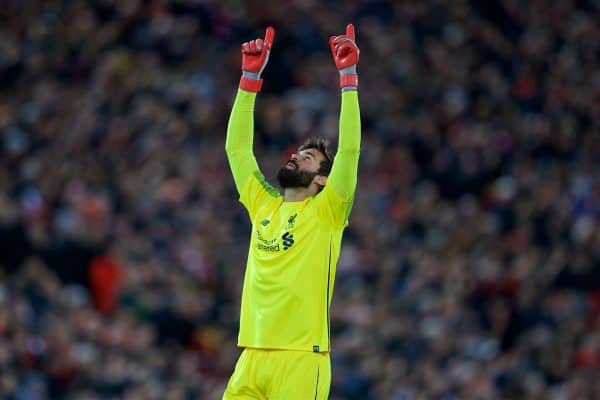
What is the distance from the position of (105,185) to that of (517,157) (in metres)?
5.37

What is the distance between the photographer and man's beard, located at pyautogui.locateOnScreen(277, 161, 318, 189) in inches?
361

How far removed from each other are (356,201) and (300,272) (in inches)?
371

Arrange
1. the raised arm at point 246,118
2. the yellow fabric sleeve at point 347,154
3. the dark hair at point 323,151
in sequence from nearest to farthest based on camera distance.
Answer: the yellow fabric sleeve at point 347,154 → the dark hair at point 323,151 → the raised arm at point 246,118

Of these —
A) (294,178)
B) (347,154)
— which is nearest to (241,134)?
(294,178)

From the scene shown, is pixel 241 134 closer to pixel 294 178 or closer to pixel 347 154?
pixel 294 178

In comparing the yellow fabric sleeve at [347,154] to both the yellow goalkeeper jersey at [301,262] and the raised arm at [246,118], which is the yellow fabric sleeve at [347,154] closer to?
the yellow goalkeeper jersey at [301,262]

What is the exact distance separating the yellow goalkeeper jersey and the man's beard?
0.11m

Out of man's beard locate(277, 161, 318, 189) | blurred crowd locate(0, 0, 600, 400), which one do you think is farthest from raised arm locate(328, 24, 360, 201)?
blurred crowd locate(0, 0, 600, 400)

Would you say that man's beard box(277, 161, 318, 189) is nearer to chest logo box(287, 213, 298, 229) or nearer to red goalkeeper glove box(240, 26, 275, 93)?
chest logo box(287, 213, 298, 229)

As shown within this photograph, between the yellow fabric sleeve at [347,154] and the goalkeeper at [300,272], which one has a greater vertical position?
the yellow fabric sleeve at [347,154]

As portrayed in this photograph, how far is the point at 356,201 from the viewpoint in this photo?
18.4 m

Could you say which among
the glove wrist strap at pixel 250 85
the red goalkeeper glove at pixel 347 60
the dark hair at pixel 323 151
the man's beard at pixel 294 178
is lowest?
the man's beard at pixel 294 178

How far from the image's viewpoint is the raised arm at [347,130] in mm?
8891

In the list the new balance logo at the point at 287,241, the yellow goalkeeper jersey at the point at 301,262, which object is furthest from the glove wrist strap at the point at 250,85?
the new balance logo at the point at 287,241
